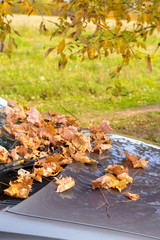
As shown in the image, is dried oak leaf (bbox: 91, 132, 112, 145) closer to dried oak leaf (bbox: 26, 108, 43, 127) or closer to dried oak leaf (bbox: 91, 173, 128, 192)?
dried oak leaf (bbox: 26, 108, 43, 127)

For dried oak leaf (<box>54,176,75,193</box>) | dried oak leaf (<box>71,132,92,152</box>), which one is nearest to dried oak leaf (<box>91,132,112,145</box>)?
dried oak leaf (<box>71,132,92,152</box>)

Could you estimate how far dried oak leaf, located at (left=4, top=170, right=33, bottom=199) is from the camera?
4.98ft

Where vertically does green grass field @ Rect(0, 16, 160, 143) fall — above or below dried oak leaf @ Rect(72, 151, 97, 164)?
below

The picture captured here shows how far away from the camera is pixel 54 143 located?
2.06 metres

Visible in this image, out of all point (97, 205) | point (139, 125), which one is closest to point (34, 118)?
point (97, 205)

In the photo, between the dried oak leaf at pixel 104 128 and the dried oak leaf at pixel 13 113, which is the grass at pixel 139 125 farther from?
the dried oak leaf at pixel 13 113

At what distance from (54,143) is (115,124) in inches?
166

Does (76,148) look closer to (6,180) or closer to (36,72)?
(6,180)

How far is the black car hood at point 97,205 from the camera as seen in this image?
1.37 m

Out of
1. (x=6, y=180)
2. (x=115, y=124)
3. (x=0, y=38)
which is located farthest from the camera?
(x=115, y=124)

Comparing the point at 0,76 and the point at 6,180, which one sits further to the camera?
the point at 0,76

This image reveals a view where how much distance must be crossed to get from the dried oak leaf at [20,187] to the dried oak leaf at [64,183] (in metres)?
0.14

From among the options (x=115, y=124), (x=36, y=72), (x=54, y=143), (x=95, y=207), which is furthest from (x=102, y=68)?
(x=95, y=207)

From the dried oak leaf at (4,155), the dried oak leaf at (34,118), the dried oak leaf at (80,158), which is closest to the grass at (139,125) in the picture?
the dried oak leaf at (34,118)
